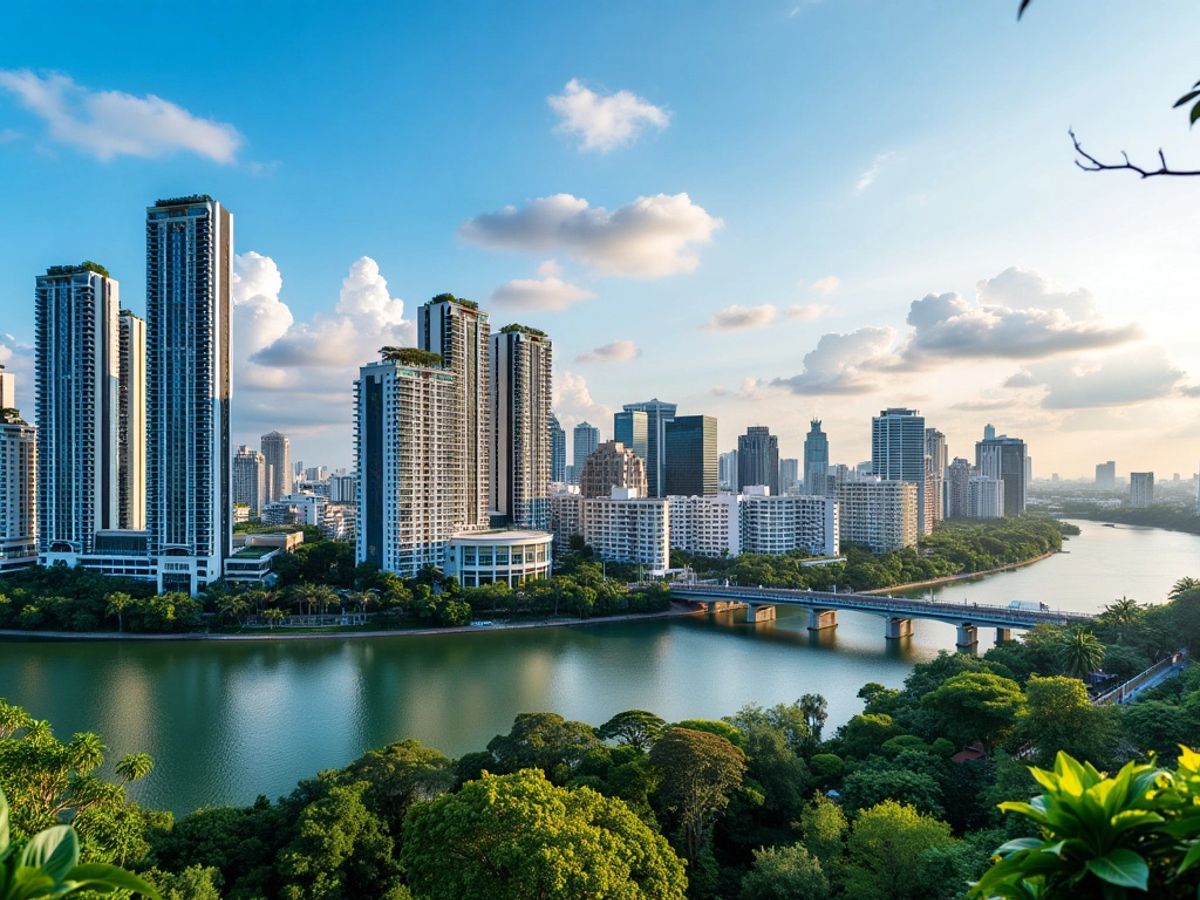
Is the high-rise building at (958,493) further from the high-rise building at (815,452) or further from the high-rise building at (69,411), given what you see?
the high-rise building at (69,411)

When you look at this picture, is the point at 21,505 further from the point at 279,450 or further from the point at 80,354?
the point at 279,450

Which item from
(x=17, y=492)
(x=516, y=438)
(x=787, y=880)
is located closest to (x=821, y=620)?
(x=516, y=438)

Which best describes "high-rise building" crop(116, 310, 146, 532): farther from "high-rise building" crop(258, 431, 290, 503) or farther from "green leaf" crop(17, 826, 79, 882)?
"high-rise building" crop(258, 431, 290, 503)

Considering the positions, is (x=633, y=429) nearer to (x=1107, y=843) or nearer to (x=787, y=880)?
(x=787, y=880)

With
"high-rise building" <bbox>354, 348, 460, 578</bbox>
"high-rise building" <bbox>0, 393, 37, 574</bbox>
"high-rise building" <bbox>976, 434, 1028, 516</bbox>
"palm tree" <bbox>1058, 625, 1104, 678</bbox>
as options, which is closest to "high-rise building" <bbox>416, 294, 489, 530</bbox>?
"high-rise building" <bbox>354, 348, 460, 578</bbox>

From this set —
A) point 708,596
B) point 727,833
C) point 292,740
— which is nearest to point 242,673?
point 292,740

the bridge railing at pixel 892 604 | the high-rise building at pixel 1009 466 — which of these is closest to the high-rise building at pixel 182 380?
the bridge railing at pixel 892 604
